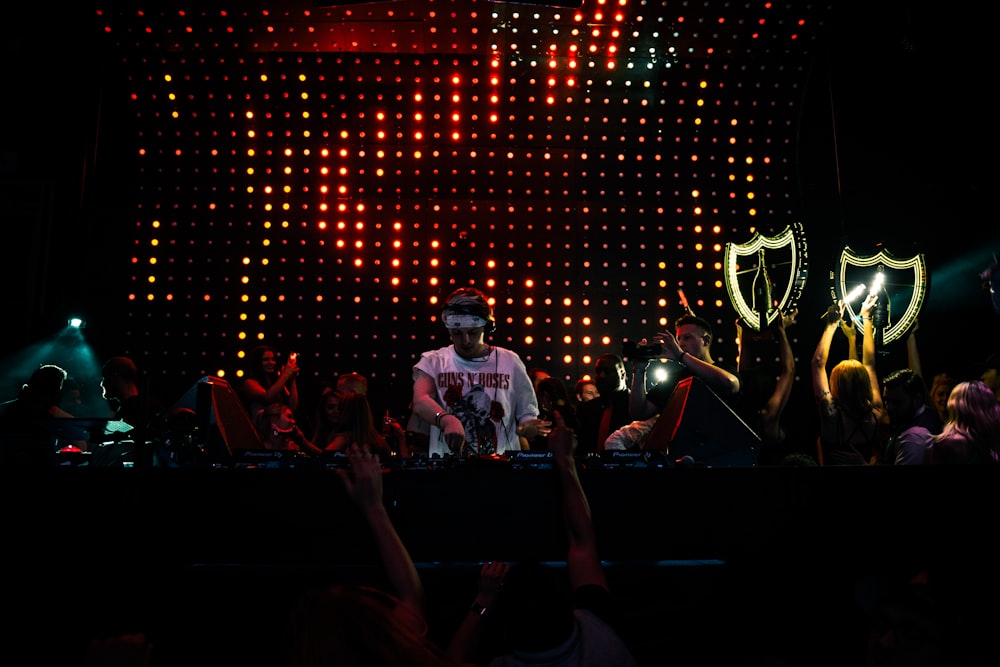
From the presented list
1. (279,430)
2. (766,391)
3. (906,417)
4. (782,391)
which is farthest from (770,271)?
(279,430)

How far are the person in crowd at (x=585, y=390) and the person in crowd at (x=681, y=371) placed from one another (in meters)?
1.90

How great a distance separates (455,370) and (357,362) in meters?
3.44

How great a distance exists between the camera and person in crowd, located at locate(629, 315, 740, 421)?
4.20 meters

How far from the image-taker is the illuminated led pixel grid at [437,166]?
7793 millimetres

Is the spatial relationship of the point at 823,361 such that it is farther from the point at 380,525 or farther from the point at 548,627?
the point at 548,627

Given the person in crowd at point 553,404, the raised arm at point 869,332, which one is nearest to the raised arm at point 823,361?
the raised arm at point 869,332

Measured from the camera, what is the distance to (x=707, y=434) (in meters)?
3.39

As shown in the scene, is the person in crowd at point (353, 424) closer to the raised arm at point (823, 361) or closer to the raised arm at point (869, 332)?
the raised arm at point (823, 361)

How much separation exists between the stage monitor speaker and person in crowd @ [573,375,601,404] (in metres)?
3.14

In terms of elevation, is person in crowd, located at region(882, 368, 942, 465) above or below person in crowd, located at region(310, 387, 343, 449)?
above

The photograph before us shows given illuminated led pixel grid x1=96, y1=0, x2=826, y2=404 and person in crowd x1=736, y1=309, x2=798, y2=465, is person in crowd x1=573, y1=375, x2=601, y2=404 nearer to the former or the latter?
illuminated led pixel grid x1=96, y1=0, x2=826, y2=404

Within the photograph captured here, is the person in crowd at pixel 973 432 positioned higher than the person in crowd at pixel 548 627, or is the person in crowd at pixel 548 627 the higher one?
the person in crowd at pixel 973 432

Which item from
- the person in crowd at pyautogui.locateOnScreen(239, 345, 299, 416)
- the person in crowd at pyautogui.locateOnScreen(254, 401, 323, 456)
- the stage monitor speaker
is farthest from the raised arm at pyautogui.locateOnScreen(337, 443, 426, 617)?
the person in crowd at pyautogui.locateOnScreen(239, 345, 299, 416)

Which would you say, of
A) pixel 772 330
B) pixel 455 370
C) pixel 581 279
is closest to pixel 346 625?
pixel 455 370
